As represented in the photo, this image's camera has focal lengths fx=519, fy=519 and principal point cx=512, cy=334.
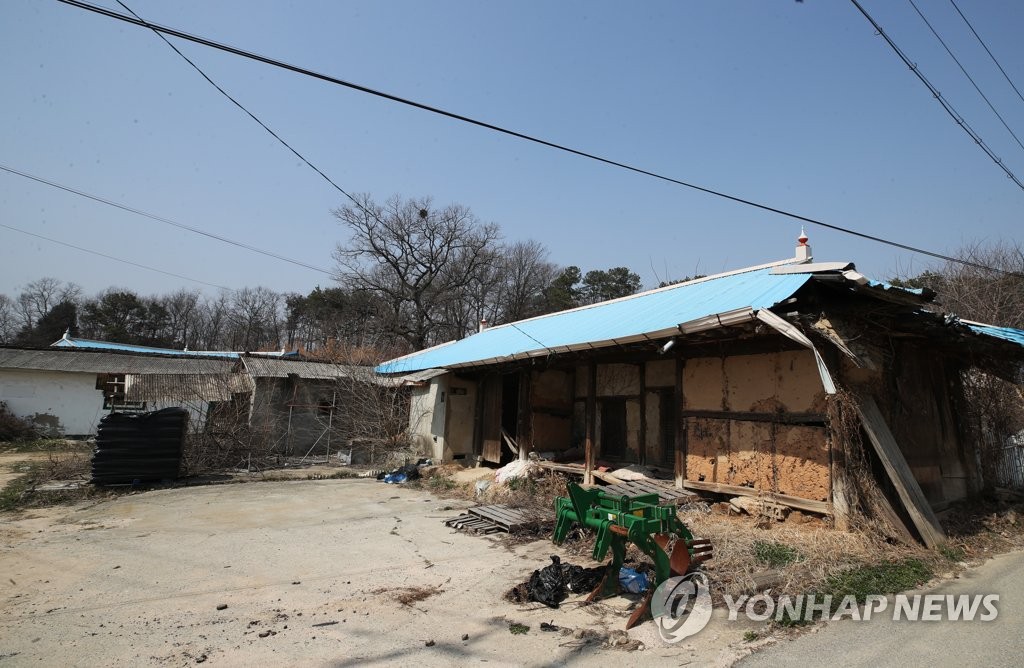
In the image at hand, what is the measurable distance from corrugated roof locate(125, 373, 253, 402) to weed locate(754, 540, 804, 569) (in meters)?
15.0

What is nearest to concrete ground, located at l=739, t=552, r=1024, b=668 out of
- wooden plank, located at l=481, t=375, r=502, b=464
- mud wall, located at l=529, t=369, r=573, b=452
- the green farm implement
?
the green farm implement

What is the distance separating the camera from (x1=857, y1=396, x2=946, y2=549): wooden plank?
6.66 metres

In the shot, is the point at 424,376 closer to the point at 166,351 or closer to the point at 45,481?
the point at 45,481

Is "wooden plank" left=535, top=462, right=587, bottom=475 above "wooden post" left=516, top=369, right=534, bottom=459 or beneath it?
beneath

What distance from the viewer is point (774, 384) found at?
25.7 feet

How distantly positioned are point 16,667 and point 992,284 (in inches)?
959

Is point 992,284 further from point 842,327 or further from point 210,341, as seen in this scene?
point 210,341

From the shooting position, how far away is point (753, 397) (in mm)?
8062

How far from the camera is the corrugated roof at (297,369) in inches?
675

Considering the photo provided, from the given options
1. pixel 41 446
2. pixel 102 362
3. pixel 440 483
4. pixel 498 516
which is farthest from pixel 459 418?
pixel 102 362

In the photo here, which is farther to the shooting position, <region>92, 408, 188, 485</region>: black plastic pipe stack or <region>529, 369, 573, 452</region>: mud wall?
<region>529, 369, 573, 452</region>: mud wall

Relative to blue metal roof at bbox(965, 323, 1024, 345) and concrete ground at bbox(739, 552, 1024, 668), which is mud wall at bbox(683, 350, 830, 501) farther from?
blue metal roof at bbox(965, 323, 1024, 345)

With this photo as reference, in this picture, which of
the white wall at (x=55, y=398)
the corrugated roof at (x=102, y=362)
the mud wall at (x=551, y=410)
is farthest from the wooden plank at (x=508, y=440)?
the white wall at (x=55, y=398)

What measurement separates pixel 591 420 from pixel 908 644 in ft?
22.8
